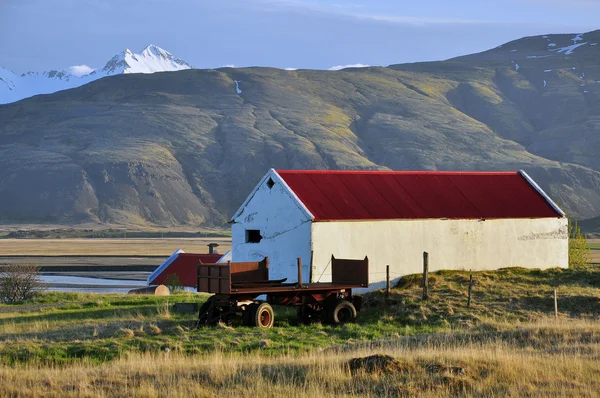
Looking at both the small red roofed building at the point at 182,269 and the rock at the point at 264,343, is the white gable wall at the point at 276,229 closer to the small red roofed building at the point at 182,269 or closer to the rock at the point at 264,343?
the rock at the point at 264,343

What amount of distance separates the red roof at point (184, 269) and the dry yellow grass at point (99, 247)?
51621mm

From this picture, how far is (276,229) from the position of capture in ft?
116

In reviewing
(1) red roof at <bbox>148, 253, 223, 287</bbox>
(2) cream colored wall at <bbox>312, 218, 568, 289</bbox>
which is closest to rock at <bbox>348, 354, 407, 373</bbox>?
(2) cream colored wall at <bbox>312, 218, 568, 289</bbox>

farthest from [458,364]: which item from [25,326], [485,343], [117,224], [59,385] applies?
[117,224]

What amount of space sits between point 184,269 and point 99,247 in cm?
7648

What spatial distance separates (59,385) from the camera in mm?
15773

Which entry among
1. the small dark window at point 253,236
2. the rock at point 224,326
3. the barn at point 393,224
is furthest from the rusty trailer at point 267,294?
the small dark window at point 253,236

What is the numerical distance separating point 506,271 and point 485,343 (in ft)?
54.8

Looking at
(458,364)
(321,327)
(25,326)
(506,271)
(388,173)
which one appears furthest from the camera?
(388,173)

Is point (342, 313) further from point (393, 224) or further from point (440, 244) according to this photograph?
point (440, 244)

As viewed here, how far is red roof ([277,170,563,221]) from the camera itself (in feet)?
118

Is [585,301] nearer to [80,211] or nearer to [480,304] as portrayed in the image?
[480,304]

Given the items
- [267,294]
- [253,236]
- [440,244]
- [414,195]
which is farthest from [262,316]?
[414,195]

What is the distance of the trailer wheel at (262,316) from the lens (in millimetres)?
26875
